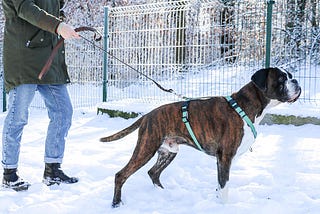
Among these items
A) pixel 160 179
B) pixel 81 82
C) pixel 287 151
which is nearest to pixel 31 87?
pixel 160 179

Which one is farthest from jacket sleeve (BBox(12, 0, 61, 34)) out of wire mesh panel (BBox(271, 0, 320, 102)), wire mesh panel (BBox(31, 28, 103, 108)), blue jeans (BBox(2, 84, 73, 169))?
wire mesh panel (BBox(31, 28, 103, 108))

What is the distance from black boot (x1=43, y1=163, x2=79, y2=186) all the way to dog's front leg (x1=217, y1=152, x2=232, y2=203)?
1443mm

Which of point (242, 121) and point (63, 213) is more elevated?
point (242, 121)

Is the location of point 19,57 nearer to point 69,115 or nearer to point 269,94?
point 69,115

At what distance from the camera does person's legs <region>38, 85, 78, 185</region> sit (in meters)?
4.02

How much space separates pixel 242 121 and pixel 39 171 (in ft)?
7.43

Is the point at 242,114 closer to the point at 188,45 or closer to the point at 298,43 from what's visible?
the point at 298,43

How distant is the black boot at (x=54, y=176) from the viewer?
4.03 meters

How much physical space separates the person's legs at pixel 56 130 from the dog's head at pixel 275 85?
1754 millimetres

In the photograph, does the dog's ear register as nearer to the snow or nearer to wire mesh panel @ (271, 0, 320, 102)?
the snow

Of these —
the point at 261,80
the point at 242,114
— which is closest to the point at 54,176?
the point at 242,114

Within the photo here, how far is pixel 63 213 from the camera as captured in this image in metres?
3.24

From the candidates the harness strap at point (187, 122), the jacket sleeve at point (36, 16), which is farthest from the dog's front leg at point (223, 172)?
A: the jacket sleeve at point (36, 16)

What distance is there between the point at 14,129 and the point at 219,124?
1769 millimetres
